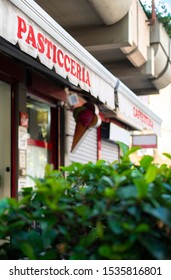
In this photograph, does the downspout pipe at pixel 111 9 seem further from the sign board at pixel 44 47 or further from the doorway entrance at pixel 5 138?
the doorway entrance at pixel 5 138

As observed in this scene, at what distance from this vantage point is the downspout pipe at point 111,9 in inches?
255

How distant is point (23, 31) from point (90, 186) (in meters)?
2.19

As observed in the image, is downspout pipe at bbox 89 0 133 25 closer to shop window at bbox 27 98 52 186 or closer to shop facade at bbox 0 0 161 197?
shop facade at bbox 0 0 161 197

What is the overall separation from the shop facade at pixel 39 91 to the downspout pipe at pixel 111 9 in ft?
3.40

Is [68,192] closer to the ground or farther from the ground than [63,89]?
closer to the ground

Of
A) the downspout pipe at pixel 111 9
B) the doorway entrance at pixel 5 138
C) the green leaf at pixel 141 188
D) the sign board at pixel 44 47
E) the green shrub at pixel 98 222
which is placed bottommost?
the green shrub at pixel 98 222

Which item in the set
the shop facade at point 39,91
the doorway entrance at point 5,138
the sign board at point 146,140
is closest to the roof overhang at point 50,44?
the shop facade at point 39,91

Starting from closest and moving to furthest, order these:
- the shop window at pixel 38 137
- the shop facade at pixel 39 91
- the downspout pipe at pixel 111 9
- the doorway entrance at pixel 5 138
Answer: the shop facade at pixel 39 91, the doorway entrance at pixel 5 138, the downspout pipe at pixel 111 9, the shop window at pixel 38 137

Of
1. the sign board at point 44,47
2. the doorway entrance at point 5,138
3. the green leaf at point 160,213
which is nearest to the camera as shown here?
the green leaf at point 160,213

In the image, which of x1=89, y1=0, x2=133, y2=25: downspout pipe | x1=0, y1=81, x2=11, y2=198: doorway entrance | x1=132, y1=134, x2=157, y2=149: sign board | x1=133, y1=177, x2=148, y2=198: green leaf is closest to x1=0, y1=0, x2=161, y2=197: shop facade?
x1=0, y1=81, x2=11, y2=198: doorway entrance

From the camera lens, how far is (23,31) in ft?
12.7

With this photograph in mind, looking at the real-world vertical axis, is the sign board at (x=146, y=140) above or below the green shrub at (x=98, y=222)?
above

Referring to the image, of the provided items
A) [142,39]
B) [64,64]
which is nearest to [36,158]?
[64,64]
